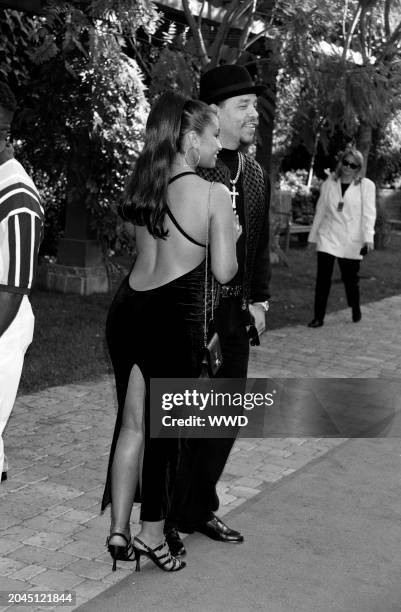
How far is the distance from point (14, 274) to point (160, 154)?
2.51 ft

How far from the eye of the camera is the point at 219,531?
14.8 feet

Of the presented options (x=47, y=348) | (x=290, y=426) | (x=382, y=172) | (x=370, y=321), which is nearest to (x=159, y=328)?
(x=290, y=426)

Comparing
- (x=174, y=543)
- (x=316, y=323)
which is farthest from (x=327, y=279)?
(x=174, y=543)

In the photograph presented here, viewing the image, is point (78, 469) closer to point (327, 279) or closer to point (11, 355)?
point (11, 355)

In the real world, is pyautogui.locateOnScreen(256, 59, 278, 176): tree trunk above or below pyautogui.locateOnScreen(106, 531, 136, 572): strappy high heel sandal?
above

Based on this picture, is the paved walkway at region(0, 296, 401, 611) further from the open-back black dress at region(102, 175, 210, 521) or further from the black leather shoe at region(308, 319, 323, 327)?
the black leather shoe at region(308, 319, 323, 327)

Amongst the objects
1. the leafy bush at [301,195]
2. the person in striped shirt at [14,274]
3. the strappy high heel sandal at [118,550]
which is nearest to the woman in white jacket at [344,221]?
the strappy high heel sandal at [118,550]

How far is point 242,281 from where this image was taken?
167 inches

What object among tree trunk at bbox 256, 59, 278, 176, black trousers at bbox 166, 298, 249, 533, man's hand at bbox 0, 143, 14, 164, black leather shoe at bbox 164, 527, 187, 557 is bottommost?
black leather shoe at bbox 164, 527, 187, 557

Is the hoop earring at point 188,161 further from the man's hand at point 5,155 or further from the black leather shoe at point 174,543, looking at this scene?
the black leather shoe at point 174,543

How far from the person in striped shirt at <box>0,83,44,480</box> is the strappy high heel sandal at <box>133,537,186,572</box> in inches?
31.0

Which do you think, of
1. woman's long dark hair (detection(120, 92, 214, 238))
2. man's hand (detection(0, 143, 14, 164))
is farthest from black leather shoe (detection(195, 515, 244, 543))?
man's hand (detection(0, 143, 14, 164))

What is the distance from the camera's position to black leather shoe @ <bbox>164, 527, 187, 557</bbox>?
4312 millimetres

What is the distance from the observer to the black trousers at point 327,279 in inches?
408
